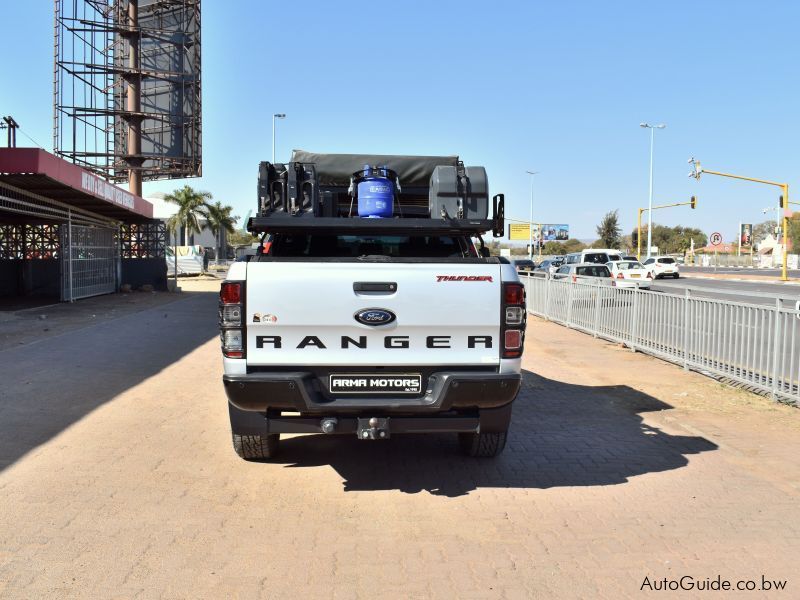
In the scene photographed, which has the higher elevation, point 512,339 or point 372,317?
point 372,317

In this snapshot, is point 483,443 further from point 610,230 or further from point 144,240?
point 610,230

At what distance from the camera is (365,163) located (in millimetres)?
7965

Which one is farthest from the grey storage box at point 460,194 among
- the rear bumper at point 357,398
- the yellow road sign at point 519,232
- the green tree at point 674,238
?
the green tree at point 674,238

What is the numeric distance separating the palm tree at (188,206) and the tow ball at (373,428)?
177 feet

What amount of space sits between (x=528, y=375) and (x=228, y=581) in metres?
7.31

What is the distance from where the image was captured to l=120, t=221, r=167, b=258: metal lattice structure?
31.3 m

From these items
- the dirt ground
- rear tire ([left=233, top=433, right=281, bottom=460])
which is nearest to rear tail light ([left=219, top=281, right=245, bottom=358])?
rear tire ([left=233, top=433, right=281, bottom=460])

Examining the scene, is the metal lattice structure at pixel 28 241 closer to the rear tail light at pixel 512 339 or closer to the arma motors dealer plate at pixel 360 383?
the arma motors dealer plate at pixel 360 383

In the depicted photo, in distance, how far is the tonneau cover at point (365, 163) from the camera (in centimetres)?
792

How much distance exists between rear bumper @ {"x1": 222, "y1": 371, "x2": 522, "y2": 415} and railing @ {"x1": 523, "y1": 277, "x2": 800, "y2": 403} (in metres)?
4.67

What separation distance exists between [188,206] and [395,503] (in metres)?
54.0

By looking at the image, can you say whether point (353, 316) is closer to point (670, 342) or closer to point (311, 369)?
point (311, 369)

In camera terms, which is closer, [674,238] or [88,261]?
[88,261]

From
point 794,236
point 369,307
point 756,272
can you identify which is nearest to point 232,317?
point 369,307
